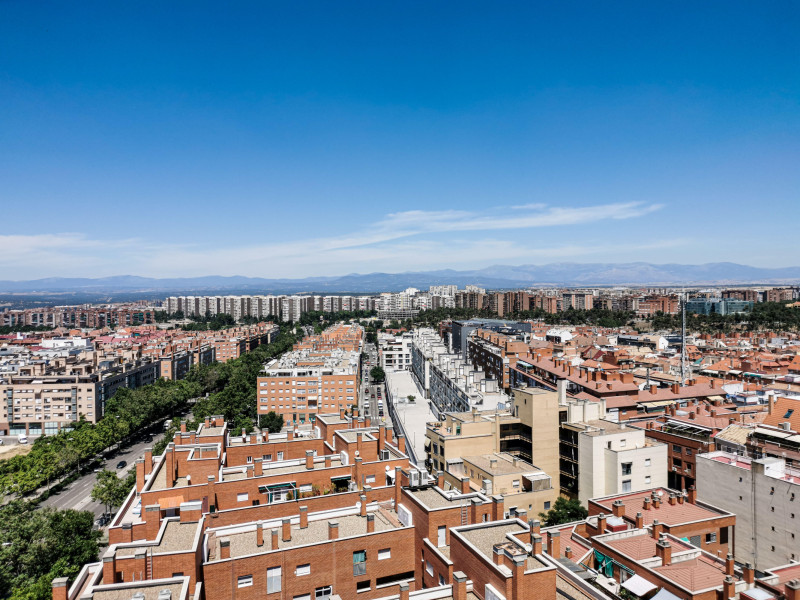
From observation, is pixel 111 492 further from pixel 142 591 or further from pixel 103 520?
pixel 142 591

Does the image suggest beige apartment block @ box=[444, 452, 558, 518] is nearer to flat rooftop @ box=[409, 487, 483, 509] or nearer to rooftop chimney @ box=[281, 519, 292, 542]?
flat rooftop @ box=[409, 487, 483, 509]

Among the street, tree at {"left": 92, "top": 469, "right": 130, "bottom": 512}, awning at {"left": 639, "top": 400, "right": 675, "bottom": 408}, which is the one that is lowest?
the street

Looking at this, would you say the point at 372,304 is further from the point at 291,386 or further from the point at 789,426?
the point at 789,426

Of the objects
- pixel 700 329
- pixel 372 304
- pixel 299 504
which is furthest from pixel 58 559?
pixel 372 304

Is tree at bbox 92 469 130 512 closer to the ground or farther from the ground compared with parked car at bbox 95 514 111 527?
farther from the ground

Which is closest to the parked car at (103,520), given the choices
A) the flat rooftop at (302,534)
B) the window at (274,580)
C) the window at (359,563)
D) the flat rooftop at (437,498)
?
the flat rooftop at (302,534)

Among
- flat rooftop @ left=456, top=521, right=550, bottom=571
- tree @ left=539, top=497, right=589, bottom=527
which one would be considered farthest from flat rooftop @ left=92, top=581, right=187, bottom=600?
Answer: tree @ left=539, top=497, right=589, bottom=527

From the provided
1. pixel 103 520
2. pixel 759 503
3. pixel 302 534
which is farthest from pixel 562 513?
pixel 103 520
